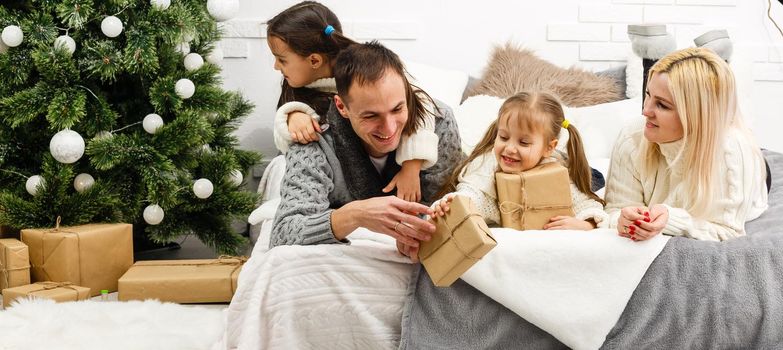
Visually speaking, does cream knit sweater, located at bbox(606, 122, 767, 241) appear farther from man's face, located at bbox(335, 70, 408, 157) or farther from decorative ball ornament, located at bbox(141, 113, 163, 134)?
decorative ball ornament, located at bbox(141, 113, 163, 134)

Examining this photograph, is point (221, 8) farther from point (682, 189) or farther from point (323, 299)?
point (682, 189)

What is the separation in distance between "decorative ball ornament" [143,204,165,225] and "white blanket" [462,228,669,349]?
1481mm

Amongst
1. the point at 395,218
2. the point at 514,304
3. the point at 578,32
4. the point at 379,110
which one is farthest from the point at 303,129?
the point at 578,32

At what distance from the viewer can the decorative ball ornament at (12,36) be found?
2566mm

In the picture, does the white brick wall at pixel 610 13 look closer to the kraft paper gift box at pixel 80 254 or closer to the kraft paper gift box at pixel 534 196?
the kraft paper gift box at pixel 534 196

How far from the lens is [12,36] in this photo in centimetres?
257

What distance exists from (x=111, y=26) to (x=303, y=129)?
1.03 m

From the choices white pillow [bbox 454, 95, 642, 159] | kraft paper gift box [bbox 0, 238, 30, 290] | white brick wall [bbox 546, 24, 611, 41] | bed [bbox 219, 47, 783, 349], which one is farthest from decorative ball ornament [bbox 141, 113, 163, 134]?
white brick wall [bbox 546, 24, 611, 41]

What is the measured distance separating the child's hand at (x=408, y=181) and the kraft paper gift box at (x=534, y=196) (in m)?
0.20

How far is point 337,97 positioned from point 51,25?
1219mm

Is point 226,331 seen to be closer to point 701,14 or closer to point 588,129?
point 588,129

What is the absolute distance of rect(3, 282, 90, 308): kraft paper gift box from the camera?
2.50 metres

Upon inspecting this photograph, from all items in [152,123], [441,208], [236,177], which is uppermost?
[152,123]

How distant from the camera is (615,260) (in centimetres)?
166
